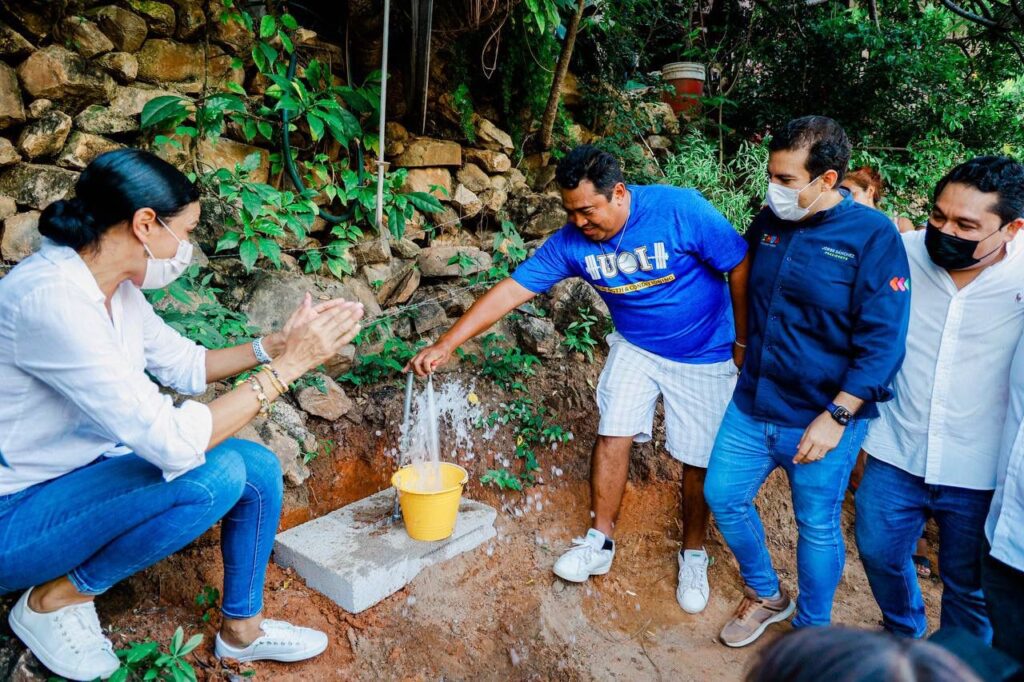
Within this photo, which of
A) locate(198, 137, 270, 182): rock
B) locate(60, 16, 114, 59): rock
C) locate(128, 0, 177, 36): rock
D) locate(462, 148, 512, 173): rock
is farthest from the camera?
locate(462, 148, 512, 173): rock

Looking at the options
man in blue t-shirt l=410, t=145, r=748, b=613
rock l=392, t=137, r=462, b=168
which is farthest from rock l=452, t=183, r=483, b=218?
man in blue t-shirt l=410, t=145, r=748, b=613

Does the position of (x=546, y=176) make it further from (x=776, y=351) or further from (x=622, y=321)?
(x=776, y=351)

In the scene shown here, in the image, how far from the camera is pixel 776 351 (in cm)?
239

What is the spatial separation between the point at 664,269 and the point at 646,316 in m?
0.24

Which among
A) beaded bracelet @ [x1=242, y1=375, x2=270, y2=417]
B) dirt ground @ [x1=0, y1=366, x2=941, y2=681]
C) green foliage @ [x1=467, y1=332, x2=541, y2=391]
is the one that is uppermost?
beaded bracelet @ [x1=242, y1=375, x2=270, y2=417]

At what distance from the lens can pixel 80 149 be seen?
10.2 ft

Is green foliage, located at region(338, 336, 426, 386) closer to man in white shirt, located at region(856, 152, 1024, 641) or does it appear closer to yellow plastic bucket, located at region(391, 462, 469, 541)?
yellow plastic bucket, located at region(391, 462, 469, 541)

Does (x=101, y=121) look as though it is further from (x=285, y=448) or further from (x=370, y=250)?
(x=285, y=448)

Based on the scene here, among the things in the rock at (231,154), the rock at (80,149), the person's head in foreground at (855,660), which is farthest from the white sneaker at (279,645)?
the rock at (231,154)

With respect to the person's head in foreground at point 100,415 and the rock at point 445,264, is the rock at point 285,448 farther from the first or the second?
the rock at point 445,264

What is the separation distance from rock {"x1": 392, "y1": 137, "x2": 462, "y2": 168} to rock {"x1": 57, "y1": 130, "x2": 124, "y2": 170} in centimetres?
175

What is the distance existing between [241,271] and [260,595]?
1.95m

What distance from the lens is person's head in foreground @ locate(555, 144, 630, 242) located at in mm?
2697

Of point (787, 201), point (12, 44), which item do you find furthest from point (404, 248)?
point (787, 201)
